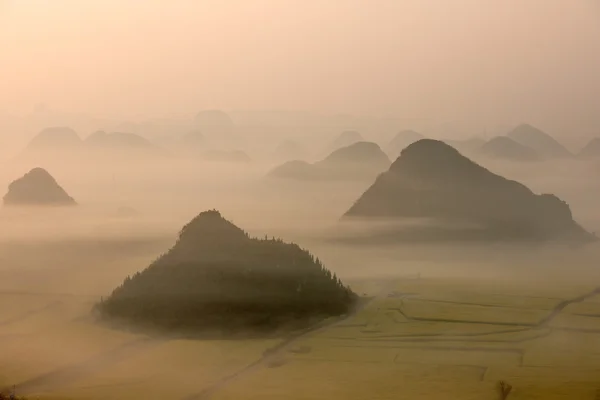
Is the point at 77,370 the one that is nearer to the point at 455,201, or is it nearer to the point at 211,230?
the point at 211,230

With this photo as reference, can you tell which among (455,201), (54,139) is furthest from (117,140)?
(455,201)

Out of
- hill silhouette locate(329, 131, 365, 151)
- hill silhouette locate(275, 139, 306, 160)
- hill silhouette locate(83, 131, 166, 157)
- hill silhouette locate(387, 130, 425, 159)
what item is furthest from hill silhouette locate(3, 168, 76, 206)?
hill silhouette locate(387, 130, 425, 159)

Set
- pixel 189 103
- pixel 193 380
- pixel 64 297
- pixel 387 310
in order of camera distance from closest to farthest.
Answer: pixel 193 380 < pixel 387 310 < pixel 64 297 < pixel 189 103

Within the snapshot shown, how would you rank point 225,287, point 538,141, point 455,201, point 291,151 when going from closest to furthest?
point 225,287
point 455,201
point 538,141
point 291,151

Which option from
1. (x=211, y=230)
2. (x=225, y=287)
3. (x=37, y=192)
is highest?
(x=37, y=192)

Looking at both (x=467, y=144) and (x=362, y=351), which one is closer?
(x=362, y=351)

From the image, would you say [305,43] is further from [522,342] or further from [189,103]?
[522,342]

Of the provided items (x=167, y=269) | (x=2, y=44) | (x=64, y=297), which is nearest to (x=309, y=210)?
(x=167, y=269)
